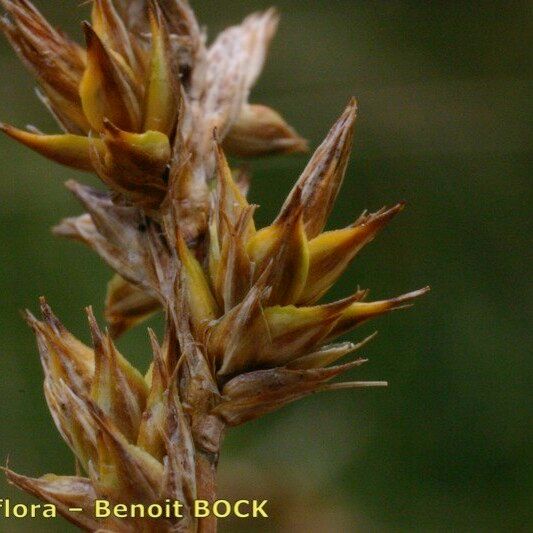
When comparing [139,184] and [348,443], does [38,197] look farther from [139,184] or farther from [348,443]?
[139,184]

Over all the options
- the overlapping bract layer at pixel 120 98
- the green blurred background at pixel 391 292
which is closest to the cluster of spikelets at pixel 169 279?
the overlapping bract layer at pixel 120 98

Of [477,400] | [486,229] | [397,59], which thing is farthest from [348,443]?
[397,59]

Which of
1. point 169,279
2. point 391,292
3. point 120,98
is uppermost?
point 120,98

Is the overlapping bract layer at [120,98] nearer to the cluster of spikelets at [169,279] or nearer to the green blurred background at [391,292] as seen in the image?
the cluster of spikelets at [169,279]

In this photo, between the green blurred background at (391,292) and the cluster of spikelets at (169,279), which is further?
the green blurred background at (391,292)

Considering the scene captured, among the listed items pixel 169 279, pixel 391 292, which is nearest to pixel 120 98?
pixel 169 279

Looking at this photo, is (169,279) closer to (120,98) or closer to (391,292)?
(120,98)

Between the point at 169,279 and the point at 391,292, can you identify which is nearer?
the point at 169,279
